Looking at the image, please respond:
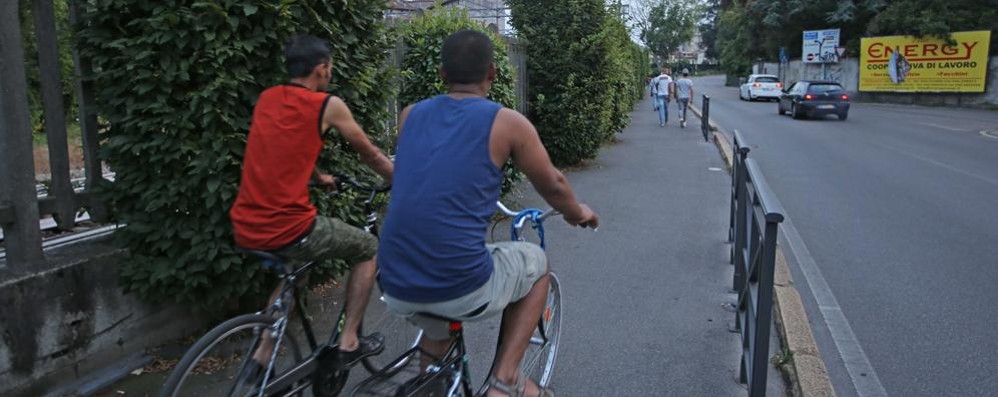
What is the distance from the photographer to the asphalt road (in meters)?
4.50

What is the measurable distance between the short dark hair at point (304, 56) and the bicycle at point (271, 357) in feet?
2.03

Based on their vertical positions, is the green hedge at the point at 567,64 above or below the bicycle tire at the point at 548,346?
above

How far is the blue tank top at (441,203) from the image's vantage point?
246cm

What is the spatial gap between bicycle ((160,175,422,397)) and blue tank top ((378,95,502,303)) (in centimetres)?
67

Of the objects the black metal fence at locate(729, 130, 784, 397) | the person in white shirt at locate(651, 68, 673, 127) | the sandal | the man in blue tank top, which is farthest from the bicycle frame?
the person in white shirt at locate(651, 68, 673, 127)

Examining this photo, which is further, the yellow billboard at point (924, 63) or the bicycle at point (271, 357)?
the yellow billboard at point (924, 63)

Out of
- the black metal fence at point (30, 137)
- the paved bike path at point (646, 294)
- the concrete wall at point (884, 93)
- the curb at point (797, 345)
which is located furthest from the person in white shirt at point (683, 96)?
the black metal fence at point (30, 137)

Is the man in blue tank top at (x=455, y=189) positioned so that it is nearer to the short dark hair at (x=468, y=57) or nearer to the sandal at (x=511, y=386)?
the short dark hair at (x=468, y=57)

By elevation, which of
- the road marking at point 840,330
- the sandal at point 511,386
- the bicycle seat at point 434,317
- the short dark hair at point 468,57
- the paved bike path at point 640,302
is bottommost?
the road marking at point 840,330

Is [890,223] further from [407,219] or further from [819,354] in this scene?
[407,219]

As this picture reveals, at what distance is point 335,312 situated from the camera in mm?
5121

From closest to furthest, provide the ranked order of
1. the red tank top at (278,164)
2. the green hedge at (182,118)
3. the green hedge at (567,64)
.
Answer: the red tank top at (278,164), the green hedge at (182,118), the green hedge at (567,64)

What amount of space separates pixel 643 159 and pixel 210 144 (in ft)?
36.0

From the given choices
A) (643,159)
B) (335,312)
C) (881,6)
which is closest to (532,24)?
(643,159)
